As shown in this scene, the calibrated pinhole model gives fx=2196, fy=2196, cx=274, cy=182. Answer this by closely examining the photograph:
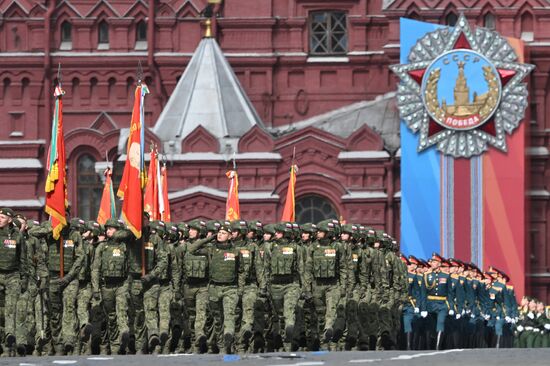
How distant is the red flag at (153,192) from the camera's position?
142 ft

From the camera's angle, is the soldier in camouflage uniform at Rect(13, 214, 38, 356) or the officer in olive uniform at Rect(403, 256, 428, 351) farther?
the officer in olive uniform at Rect(403, 256, 428, 351)

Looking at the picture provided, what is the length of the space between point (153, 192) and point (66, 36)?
1254 cm

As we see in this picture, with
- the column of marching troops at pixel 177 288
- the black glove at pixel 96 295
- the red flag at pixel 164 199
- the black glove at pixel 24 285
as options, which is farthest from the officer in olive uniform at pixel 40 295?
the red flag at pixel 164 199

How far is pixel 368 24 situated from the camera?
54.7m

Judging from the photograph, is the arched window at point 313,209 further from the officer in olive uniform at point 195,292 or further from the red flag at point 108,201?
the officer in olive uniform at point 195,292

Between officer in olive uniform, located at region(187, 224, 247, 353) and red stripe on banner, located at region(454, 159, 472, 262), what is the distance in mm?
21395

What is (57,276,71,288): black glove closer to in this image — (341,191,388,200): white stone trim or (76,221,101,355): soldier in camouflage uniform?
(76,221,101,355): soldier in camouflage uniform

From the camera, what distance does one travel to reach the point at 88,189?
5388 centimetres

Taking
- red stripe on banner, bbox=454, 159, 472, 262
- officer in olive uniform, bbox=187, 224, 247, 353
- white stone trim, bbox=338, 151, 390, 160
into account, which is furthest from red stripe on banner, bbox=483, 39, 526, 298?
officer in olive uniform, bbox=187, 224, 247, 353

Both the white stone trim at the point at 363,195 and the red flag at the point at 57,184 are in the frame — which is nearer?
the red flag at the point at 57,184

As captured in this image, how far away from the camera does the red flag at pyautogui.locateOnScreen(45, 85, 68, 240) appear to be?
3034cm

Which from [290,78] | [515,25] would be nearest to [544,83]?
[515,25]

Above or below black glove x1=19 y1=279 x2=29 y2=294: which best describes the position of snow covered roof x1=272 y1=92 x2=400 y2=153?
above

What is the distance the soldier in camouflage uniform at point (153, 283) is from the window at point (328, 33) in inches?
987
